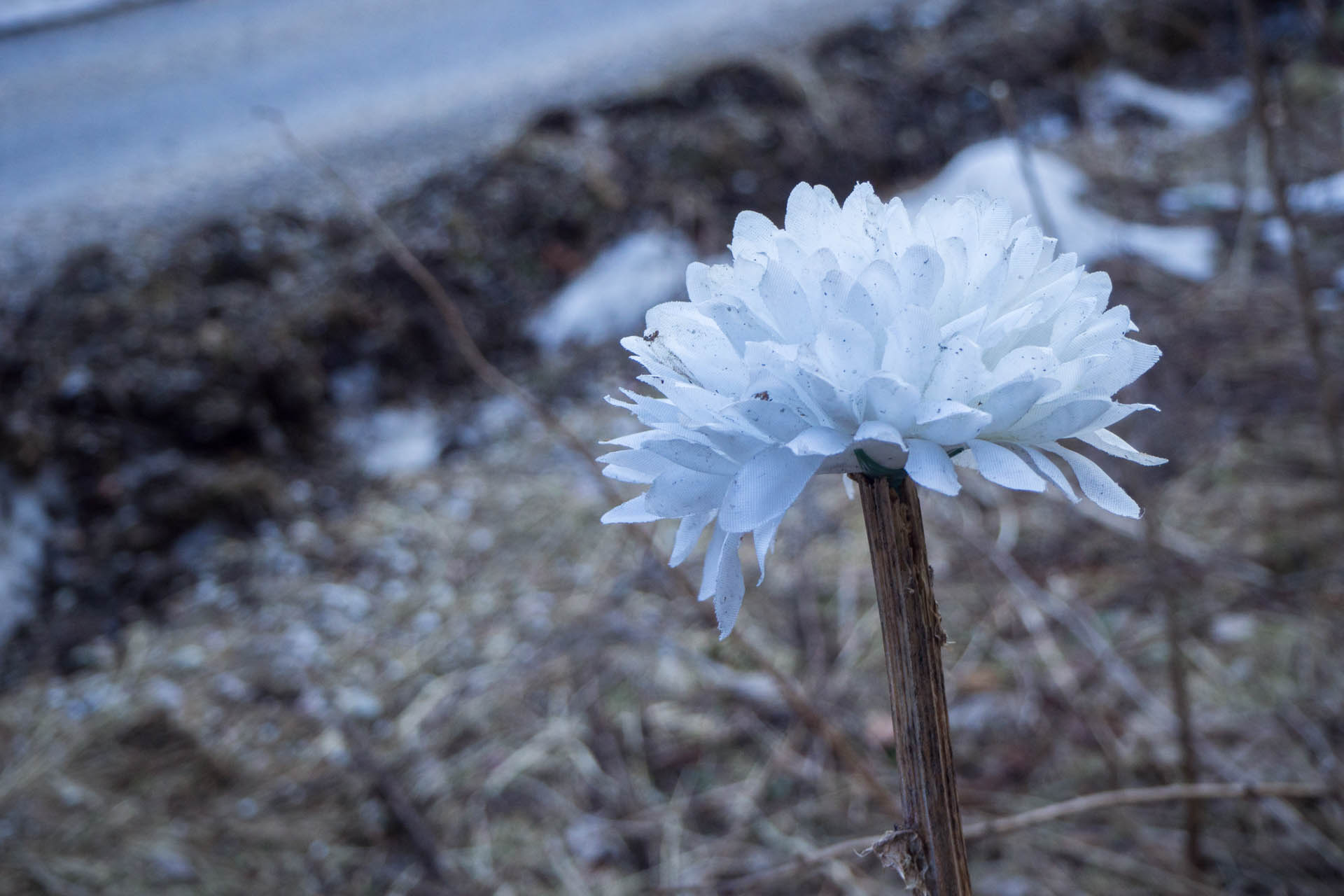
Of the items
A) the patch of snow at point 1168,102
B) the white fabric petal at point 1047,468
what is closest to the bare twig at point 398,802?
the white fabric petal at point 1047,468

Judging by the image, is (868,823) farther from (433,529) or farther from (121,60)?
(121,60)

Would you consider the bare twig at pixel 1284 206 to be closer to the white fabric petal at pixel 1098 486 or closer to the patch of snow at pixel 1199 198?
the white fabric petal at pixel 1098 486

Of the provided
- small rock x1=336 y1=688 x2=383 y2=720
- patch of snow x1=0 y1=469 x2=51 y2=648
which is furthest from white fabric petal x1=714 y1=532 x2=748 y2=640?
patch of snow x1=0 y1=469 x2=51 y2=648

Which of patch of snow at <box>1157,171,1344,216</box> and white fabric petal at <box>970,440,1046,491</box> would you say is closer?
white fabric petal at <box>970,440,1046,491</box>

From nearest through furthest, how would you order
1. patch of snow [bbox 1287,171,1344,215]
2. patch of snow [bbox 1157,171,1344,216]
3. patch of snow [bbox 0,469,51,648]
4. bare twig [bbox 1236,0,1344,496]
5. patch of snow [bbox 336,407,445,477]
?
bare twig [bbox 1236,0,1344,496] → patch of snow [bbox 0,469,51,648] → patch of snow [bbox 1287,171,1344,215] → patch of snow [bbox 336,407,445,477] → patch of snow [bbox 1157,171,1344,216]

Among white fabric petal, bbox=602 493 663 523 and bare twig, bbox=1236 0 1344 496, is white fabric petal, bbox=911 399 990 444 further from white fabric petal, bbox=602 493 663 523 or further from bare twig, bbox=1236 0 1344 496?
bare twig, bbox=1236 0 1344 496

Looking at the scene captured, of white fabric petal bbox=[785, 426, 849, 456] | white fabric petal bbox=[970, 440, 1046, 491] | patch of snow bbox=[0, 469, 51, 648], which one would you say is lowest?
patch of snow bbox=[0, 469, 51, 648]
